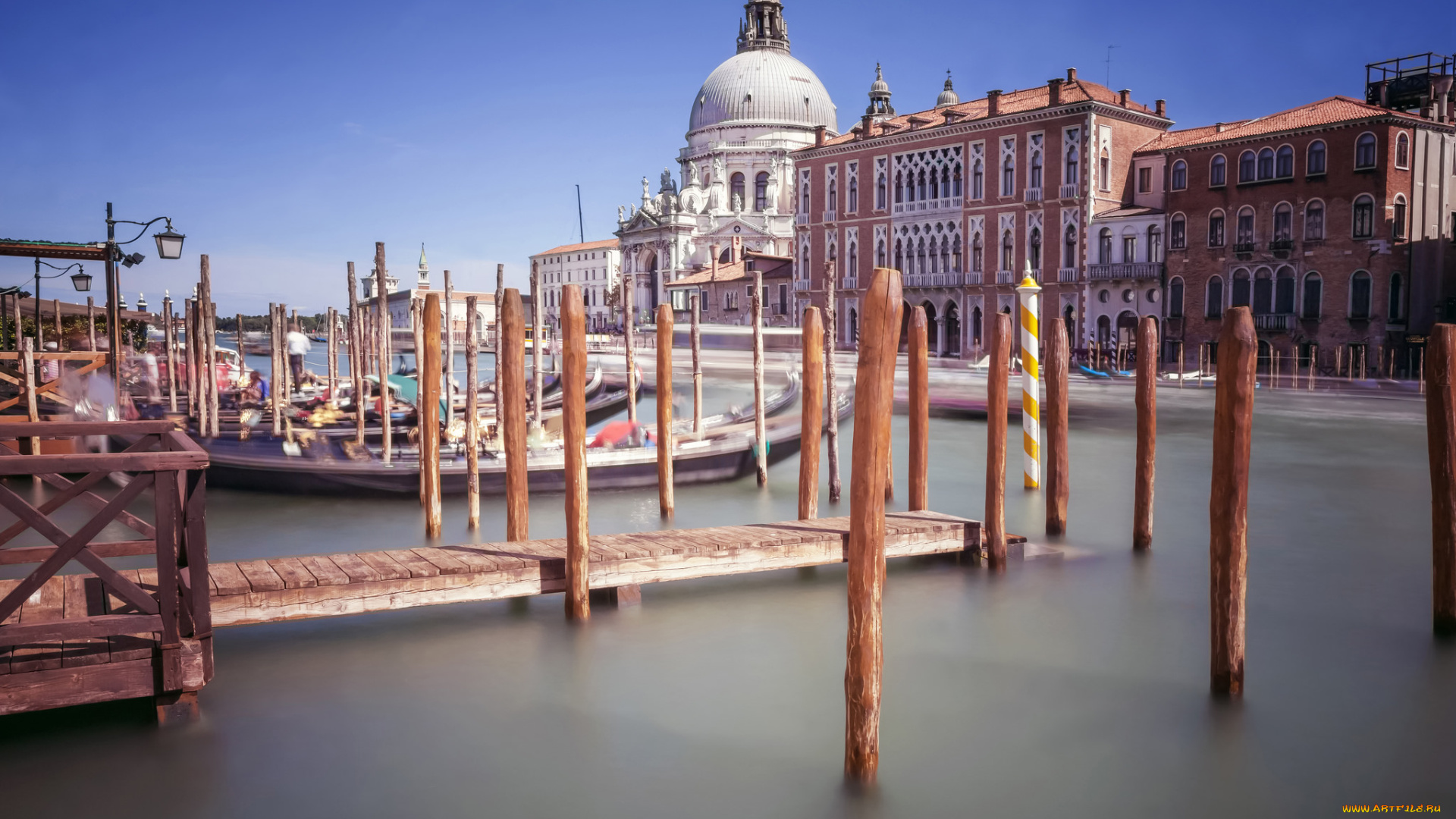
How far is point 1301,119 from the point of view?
19594mm

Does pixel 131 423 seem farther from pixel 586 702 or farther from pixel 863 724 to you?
pixel 863 724

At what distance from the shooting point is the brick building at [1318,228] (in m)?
18.6

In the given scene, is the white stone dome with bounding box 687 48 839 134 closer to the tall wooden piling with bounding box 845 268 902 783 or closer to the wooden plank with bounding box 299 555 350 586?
the wooden plank with bounding box 299 555 350 586

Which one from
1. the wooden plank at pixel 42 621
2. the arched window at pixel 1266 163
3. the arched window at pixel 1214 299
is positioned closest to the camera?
the wooden plank at pixel 42 621

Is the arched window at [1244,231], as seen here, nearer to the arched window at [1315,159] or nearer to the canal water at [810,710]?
the arched window at [1315,159]

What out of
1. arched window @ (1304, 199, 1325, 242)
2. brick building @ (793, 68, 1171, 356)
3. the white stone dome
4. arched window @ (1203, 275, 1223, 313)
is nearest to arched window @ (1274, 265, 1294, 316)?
arched window @ (1304, 199, 1325, 242)

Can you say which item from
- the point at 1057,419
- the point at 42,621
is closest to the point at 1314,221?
the point at 1057,419

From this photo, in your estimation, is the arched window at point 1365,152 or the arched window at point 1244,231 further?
the arched window at point 1244,231

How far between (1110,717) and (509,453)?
3118 millimetres

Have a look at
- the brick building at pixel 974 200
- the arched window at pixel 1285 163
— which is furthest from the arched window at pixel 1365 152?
the brick building at pixel 974 200

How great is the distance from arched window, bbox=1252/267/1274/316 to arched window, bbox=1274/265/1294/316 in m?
0.08

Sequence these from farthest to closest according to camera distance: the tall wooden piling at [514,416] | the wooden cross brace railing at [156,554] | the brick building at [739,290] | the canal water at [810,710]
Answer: the brick building at [739,290] < the tall wooden piling at [514,416] < the canal water at [810,710] < the wooden cross brace railing at [156,554]

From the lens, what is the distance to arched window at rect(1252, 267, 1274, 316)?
20188 mm

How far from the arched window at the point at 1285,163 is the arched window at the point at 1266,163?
2.6 inches
